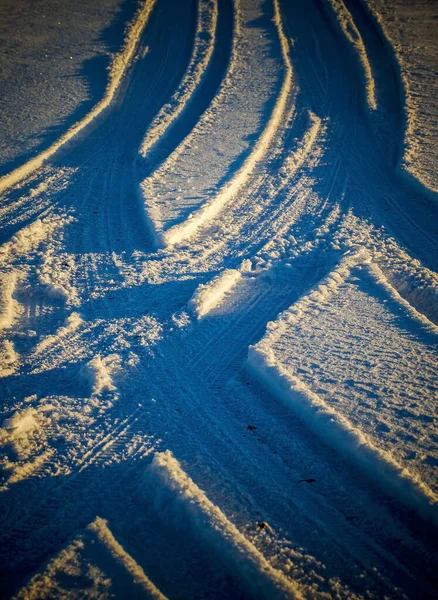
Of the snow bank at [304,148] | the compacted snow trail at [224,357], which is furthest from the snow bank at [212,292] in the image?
the snow bank at [304,148]

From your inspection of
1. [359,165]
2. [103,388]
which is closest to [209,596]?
[103,388]

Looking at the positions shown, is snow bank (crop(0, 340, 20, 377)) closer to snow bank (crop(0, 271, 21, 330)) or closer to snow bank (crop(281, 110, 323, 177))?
snow bank (crop(0, 271, 21, 330))

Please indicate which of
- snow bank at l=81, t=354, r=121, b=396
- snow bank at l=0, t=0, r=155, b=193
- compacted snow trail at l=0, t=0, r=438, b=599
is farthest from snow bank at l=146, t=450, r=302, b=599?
snow bank at l=0, t=0, r=155, b=193

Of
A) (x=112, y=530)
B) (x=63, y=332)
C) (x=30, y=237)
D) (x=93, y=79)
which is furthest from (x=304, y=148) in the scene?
(x=112, y=530)

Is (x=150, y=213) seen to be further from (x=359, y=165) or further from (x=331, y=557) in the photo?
(x=331, y=557)

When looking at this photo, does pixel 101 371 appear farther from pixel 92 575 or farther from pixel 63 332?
pixel 92 575

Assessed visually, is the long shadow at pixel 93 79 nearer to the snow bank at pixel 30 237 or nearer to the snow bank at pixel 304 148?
the snow bank at pixel 30 237
